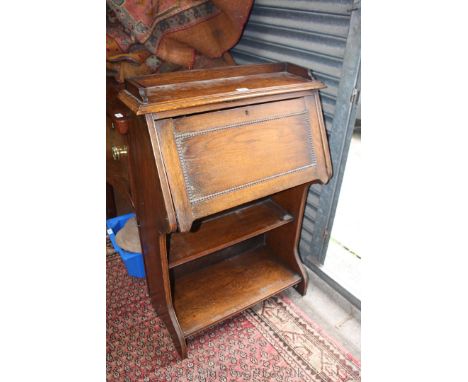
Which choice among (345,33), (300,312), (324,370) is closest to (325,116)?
(345,33)

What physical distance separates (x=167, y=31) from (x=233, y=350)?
1745 mm

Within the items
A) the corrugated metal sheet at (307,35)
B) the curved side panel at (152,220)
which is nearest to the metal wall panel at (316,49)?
the corrugated metal sheet at (307,35)

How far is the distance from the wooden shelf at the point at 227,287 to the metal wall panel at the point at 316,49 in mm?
293

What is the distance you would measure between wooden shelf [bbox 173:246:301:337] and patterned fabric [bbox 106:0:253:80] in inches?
48.8

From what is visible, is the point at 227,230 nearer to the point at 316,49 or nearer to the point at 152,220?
the point at 152,220

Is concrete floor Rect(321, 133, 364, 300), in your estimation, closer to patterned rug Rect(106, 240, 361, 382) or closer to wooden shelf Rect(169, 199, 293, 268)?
patterned rug Rect(106, 240, 361, 382)

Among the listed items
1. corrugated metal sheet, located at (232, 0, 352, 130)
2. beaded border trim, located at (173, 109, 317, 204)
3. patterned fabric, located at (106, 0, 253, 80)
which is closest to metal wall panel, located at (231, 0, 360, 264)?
corrugated metal sheet, located at (232, 0, 352, 130)

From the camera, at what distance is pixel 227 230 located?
182cm

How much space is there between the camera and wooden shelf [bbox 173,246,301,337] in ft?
5.99

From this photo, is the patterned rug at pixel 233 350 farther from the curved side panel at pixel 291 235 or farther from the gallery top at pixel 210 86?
the gallery top at pixel 210 86

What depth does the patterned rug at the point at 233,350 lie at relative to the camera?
1.72 meters

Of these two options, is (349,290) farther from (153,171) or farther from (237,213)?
(153,171)

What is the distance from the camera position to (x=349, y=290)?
80.7 inches

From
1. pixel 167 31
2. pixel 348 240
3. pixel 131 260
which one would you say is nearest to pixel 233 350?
pixel 131 260
